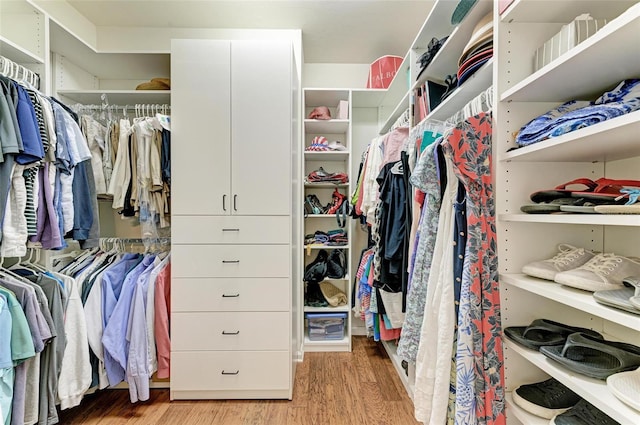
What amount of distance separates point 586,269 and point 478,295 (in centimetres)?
28

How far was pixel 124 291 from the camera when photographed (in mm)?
1710

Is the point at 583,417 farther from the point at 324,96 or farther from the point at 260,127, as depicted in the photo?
the point at 324,96

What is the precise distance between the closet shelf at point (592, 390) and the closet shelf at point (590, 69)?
2.58 ft

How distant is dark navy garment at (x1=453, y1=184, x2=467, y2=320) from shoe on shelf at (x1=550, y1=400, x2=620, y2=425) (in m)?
0.36

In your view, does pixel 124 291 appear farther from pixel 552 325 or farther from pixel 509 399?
pixel 552 325

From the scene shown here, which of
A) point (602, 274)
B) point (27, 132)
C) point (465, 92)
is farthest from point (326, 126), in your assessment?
point (602, 274)

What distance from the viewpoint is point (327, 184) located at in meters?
2.50

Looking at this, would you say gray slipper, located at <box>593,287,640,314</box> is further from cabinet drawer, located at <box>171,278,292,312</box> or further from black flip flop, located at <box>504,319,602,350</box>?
cabinet drawer, located at <box>171,278,292,312</box>

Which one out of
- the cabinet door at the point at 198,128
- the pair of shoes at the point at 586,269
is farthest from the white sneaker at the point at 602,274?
the cabinet door at the point at 198,128

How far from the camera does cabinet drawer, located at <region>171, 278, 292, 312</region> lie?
1738 mm

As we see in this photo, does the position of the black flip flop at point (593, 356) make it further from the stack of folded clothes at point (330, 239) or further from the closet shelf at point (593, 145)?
the stack of folded clothes at point (330, 239)

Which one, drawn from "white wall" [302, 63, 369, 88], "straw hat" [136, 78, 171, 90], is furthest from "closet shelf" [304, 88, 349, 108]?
"straw hat" [136, 78, 171, 90]

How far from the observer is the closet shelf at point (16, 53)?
4.69 feet

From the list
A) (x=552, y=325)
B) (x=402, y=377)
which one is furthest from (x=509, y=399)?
(x=402, y=377)
